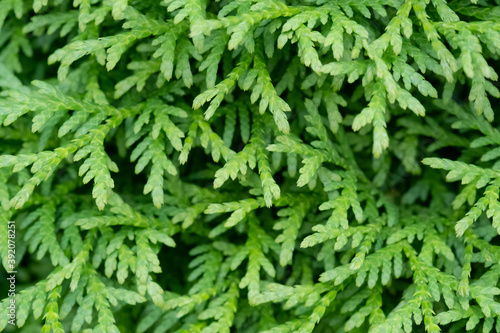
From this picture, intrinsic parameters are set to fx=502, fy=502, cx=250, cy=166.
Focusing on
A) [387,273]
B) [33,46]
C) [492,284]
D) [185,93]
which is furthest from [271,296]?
[33,46]

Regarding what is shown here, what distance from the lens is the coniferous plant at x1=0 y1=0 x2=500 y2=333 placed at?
2184mm

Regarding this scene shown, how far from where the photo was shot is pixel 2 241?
8.14 feet

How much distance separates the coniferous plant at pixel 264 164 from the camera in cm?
218

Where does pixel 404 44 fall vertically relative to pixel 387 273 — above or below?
above

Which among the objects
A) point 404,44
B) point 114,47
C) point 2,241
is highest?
point 404,44

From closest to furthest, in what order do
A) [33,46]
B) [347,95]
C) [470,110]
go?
[470,110]
[347,95]
[33,46]

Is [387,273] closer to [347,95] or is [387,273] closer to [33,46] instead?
[347,95]

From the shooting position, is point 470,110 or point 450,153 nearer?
point 470,110

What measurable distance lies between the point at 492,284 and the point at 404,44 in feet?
3.76

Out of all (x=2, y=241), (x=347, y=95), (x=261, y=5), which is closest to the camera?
(x=261, y=5)

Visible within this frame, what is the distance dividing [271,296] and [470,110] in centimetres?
144

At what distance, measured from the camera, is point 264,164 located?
Result: 7.77 ft

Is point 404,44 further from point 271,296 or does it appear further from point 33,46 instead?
point 33,46

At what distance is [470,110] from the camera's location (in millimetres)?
2672
